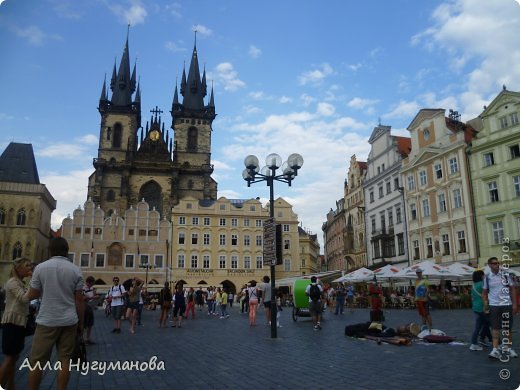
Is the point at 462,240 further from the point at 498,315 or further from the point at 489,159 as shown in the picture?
the point at 498,315

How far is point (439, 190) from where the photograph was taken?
116ft

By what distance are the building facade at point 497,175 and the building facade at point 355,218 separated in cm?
1680

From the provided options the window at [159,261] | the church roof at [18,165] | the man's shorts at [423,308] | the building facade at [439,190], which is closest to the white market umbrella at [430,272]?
the building facade at [439,190]

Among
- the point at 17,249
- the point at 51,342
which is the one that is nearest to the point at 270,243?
the point at 51,342

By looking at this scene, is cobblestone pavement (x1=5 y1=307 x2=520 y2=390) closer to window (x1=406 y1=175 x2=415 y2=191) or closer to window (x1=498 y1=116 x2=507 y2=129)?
window (x1=498 y1=116 x2=507 y2=129)

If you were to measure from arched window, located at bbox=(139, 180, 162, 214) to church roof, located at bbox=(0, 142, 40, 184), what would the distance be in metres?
15.8

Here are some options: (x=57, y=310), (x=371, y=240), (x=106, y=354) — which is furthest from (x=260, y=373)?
(x=371, y=240)

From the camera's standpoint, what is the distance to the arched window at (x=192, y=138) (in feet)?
252

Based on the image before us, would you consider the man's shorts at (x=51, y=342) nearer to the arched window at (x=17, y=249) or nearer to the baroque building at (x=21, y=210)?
the baroque building at (x=21, y=210)

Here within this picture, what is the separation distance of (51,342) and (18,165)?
6001cm

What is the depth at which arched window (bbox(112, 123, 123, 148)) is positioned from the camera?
73875mm

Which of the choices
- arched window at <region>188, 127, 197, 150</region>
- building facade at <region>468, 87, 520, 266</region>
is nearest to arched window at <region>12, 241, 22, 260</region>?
arched window at <region>188, 127, 197, 150</region>

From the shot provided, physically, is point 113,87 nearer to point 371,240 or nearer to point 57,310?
point 371,240

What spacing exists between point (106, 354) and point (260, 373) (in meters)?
4.11
